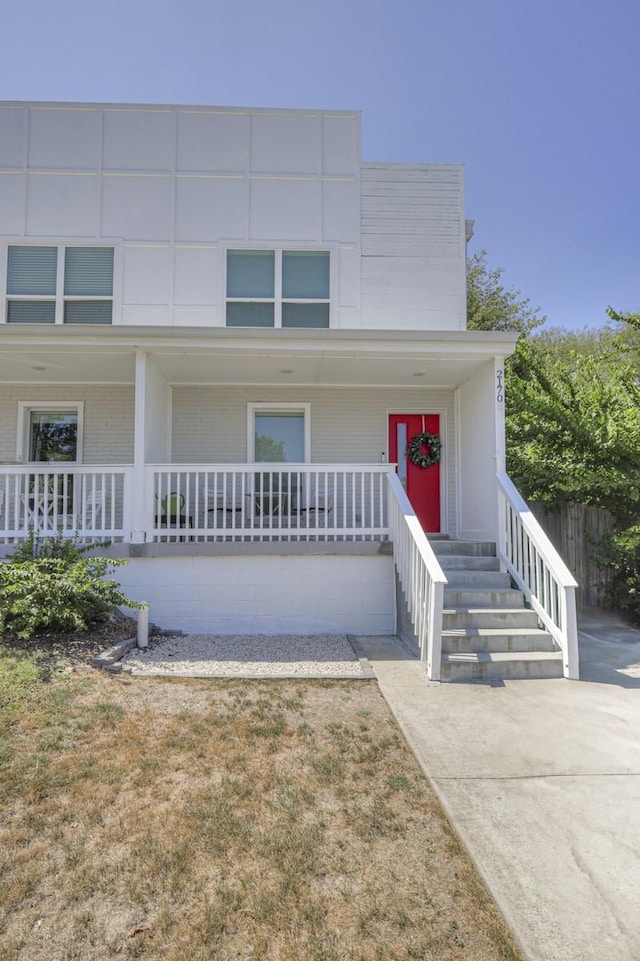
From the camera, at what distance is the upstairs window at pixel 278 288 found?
29.9 feet

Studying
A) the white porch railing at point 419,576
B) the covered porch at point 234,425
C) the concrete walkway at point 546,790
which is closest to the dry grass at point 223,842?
the concrete walkway at point 546,790

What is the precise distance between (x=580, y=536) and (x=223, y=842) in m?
8.30

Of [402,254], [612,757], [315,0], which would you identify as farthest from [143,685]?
[315,0]

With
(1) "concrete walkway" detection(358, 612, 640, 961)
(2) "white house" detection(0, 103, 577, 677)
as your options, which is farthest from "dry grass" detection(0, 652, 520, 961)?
(2) "white house" detection(0, 103, 577, 677)

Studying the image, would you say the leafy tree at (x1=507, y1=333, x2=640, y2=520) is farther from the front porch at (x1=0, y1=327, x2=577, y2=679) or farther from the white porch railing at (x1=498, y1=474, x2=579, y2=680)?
the white porch railing at (x1=498, y1=474, x2=579, y2=680)

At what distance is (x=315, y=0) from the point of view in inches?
386

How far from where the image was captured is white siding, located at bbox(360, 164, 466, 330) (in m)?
9.28

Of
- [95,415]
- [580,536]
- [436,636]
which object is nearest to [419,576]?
[436,636]

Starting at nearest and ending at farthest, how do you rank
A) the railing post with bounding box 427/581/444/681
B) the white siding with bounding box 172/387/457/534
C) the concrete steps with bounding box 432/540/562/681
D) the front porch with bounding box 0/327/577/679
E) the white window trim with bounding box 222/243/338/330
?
the railing post with bounding box 427/581/444/681 → the concrete steps with bounding box 432/540/562/681 → the front porch with bounding box 0/327/577/679 → the white siding with bounding box 172/387/457/534 → the white window trim with bounding box 222/243/338/330

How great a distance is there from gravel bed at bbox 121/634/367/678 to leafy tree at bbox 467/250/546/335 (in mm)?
15793

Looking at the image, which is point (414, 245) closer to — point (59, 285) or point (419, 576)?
point (59, 285)

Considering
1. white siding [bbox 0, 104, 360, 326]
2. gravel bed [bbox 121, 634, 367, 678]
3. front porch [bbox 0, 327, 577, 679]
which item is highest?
white siding [bbox 0, 104, 360, 326]

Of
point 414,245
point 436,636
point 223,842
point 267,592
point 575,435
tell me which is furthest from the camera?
point 414,245

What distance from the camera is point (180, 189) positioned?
30.3ft
